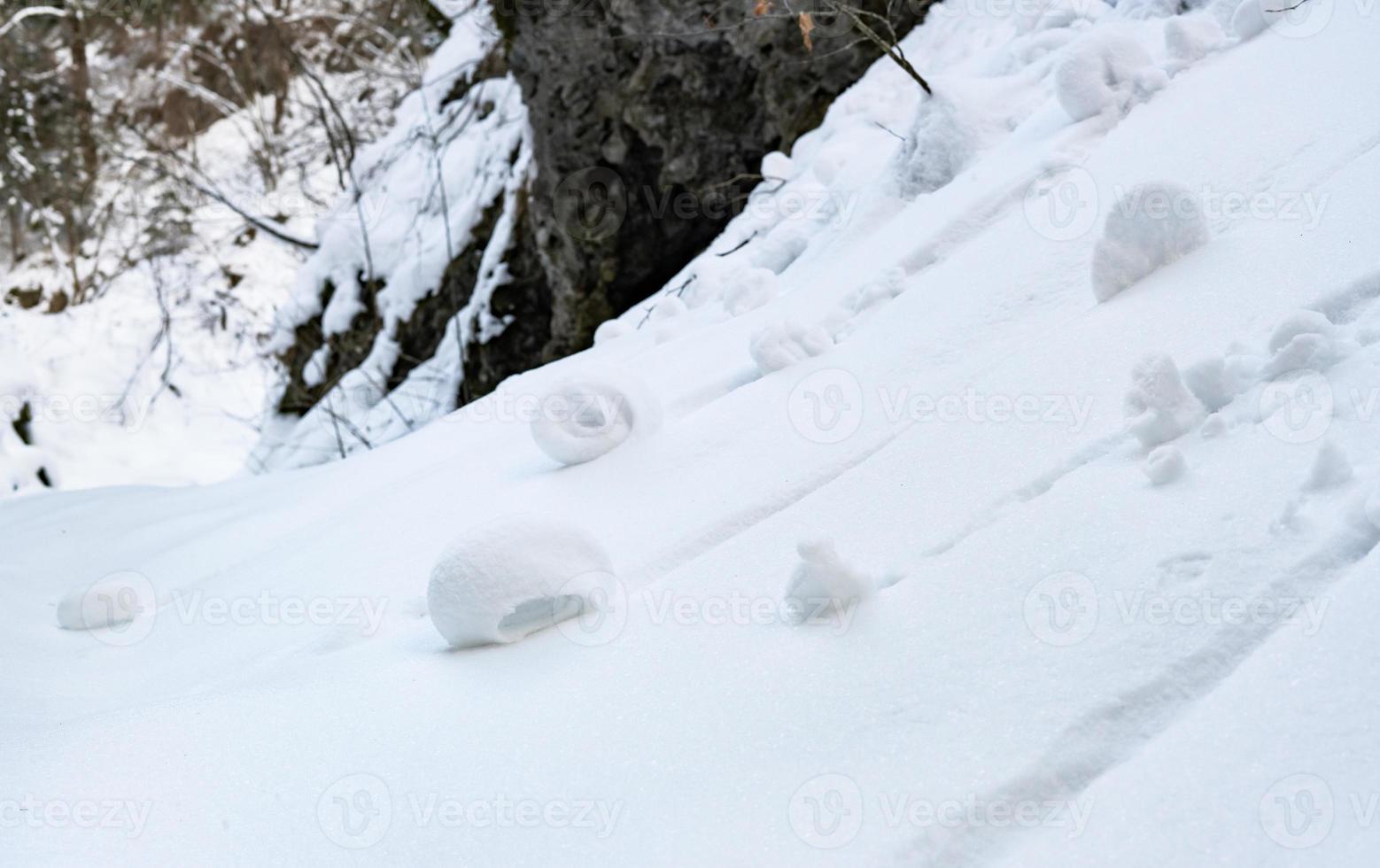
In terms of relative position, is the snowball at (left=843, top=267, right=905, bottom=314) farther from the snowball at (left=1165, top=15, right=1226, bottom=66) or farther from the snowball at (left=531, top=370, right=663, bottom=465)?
the snowball at (left=1165, top=15, right=1226, bottom=66)

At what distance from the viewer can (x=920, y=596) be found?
1383 mm

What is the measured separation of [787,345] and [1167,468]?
1.17 meters

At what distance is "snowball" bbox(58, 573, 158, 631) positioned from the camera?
230 cm

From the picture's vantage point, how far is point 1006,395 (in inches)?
71.4

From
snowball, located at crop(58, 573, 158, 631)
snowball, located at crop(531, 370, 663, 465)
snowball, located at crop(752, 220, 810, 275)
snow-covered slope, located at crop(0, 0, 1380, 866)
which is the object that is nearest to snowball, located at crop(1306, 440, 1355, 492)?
snow-covered slope, located at crop(0, 0, 1380, 866)

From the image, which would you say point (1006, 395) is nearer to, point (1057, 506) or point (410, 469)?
point (1057, 506)

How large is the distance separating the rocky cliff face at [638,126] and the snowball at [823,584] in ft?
11.7

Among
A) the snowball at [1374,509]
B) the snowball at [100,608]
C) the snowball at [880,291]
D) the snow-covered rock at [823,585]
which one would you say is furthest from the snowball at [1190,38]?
the snowball at [100,608]

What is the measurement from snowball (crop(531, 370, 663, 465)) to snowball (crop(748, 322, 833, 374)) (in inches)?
11.8

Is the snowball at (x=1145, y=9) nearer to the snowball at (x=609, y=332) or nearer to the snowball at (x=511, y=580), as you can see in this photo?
the snowball at (x=609, y=332)

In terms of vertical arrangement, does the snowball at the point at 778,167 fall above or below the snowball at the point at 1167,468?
below

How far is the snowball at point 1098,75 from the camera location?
274 cm

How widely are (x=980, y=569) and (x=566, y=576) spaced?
610mm

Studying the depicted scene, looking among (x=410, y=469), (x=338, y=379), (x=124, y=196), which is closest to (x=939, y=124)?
(x=410, y=469)
